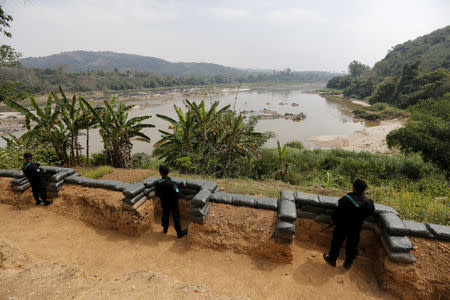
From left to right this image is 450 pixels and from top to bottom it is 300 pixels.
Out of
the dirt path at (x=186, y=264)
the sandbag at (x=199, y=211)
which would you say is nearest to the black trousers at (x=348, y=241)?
the dirt path at (x=186, y=264)

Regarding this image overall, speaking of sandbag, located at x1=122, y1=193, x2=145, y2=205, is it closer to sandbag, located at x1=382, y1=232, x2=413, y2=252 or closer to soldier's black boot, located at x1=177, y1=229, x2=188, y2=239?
soldier's black boot, located at x1=177, y1=229, x2=188, y2=239

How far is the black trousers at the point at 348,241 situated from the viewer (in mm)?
3239

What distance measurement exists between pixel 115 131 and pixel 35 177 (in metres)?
2.55

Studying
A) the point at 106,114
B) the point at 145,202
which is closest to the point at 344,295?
the point at 145,202

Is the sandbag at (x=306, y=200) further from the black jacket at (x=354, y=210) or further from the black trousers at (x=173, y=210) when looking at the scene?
the black trousers at (x=173, y=210)

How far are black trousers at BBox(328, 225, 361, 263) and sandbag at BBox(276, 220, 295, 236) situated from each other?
2.43ft

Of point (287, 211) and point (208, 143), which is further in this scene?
point (208, 143)

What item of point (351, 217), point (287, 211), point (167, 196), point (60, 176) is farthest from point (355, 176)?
point (60, 176)

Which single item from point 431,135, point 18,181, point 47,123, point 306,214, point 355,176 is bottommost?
point 355,176

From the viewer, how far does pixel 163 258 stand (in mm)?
3561

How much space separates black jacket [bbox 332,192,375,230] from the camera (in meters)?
3.09

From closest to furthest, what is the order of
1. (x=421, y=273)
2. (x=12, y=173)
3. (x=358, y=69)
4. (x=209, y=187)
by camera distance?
(x=421, y=273) < (x=209, y=187) < (x=12, y=173) < (x=358, y=69)

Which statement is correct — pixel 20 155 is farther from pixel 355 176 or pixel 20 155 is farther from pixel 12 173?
pixel 355 176

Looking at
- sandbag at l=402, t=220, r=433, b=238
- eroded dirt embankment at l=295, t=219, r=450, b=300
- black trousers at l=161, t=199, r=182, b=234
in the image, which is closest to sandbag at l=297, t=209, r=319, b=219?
eroded dirt embankment at l=295, t=219, r=450, b=300
